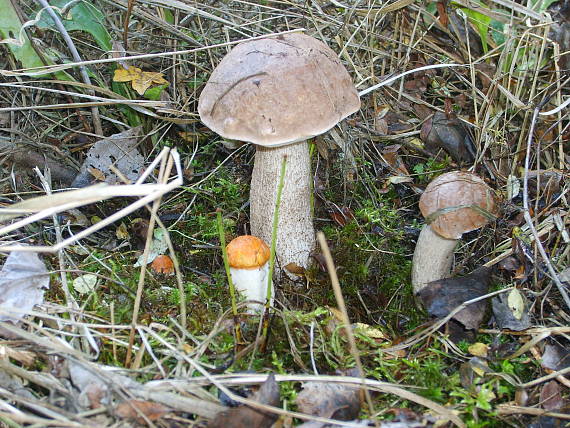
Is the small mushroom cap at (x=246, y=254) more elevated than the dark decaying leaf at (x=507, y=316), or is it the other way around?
the small mushroom cap at (x=246, y=254)

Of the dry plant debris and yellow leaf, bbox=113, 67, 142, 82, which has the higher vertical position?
yellow leaf, bbox=113, 67, 142, 82

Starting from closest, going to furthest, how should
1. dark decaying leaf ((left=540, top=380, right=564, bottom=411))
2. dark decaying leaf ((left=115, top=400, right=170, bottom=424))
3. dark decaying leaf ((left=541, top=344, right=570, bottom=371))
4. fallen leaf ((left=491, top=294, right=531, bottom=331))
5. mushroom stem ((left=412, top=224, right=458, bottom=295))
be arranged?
dark decaying leaf ((left=115, top=400, right=170, bottom=424)) → dark decaying leaf ((left=540, top=380, right=564, bottom=411)) → dark decaying leaf ((left=541, top=344, right=570, bottom=371)) → fallen leaf ((left=491, top=294, right=531, bottom=331)) → mushroom stem ((left=412, top=224, right=458, bottom=295))

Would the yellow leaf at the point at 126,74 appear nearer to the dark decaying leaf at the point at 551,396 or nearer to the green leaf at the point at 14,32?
the green leaf at the point at 14,32

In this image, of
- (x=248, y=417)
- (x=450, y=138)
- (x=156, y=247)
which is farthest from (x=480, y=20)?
(x=248, y=417)

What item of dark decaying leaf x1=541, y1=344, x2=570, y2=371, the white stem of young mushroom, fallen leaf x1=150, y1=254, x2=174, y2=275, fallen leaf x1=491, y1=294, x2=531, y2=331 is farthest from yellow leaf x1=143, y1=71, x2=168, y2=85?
dark decaying leaf x1=541, y1=344, x2=570, y2=371

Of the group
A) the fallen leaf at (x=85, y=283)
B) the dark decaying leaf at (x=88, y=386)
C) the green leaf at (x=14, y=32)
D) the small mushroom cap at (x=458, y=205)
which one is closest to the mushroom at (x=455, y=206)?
the small mushroom cap at (x=458, y=205)

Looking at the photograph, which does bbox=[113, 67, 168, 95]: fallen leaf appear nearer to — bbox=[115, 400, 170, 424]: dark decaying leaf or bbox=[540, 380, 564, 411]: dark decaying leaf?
bbox=[115, 400, 170, 424]: dark decaying leaf

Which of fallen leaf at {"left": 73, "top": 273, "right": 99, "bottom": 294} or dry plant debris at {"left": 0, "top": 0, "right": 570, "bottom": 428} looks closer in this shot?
dry plant debris at {"left": 0, "top": 0, "right": 570, "bottom": 428}
